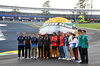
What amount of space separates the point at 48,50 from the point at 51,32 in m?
1.20

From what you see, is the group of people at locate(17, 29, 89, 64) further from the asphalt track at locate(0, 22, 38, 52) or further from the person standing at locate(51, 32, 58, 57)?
the asphalt track at locate(0, 22, 38, 52)

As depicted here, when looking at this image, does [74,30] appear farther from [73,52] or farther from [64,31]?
[73,52]

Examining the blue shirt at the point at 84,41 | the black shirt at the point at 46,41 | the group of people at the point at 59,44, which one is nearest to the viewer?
the blue shirt at the point at 84,41

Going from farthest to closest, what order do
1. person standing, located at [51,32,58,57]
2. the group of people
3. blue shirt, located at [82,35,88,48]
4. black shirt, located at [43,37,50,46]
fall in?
black shirt, located at [43,37,50,46] < person standing, located at [51,32,58,57] < the group of people < blue shirt, located at [82,35,88,48]

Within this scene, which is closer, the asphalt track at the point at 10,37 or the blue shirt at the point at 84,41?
the blue shirt at the point at 84,41

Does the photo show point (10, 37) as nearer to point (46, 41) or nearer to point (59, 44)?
point (46, 41)

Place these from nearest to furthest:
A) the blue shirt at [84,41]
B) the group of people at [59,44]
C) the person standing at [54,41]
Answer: the blue shirt at [84,41] → the group of people at [59,44] → the person standing at [54,41]

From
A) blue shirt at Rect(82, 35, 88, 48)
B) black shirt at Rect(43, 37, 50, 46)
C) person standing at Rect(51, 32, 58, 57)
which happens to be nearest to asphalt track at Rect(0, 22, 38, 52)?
black shirt at Rect(43, 37, 50, 46)

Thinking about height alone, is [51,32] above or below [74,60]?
above

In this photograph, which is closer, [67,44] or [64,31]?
[67,44]

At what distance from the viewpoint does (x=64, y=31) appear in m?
11.0

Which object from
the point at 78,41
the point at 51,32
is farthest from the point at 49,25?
the point at 78,41

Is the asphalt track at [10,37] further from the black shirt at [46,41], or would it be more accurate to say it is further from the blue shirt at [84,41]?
the blue shirt at [84,41]

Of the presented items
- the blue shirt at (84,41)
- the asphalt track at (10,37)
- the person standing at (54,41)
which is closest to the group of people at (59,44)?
the person standing at (54,41)
